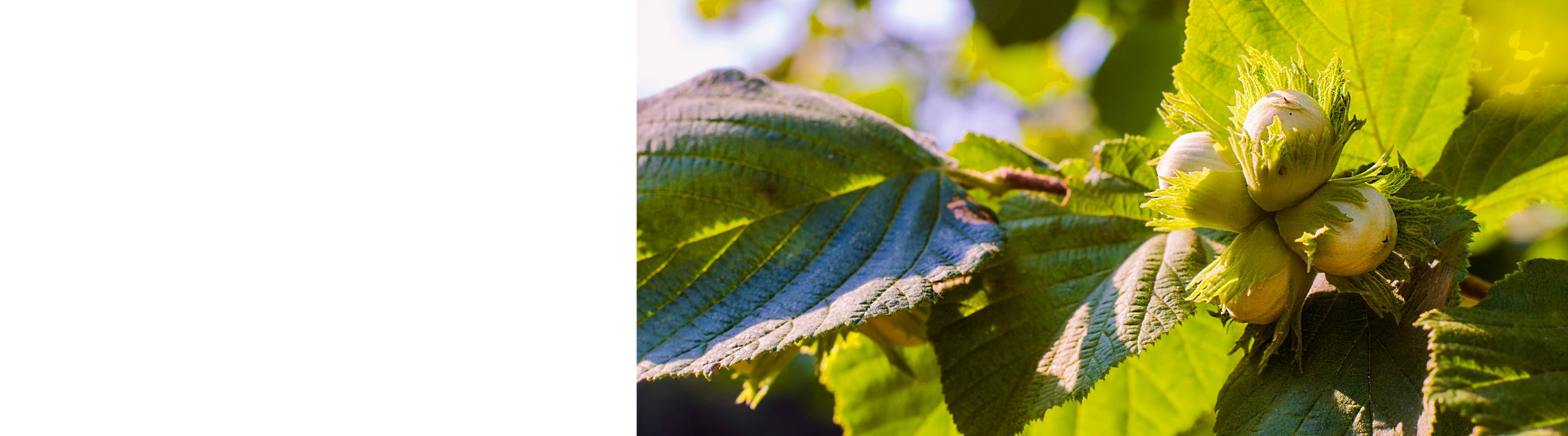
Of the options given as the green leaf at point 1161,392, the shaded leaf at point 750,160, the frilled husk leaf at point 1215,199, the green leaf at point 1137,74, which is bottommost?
the green leaf at point 1161,392

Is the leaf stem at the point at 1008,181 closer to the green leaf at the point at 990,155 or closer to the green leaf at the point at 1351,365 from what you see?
the green leaf at the point at 990,155

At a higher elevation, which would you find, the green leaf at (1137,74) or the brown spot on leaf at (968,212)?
the brown spot on leaf at (968,212)

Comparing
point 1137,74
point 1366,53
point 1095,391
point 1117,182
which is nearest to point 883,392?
point 1095,391

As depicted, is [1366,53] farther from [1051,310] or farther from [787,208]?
[787,208]

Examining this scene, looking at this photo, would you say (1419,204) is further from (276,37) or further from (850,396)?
(276,37)

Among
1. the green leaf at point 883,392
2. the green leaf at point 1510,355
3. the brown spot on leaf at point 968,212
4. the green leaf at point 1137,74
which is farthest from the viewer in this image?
the green leaf at point 1137,74

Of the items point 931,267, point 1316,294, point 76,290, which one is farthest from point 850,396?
point 76,290

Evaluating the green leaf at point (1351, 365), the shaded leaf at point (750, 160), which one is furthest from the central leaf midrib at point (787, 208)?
the green leaf at point (1351, 365)
